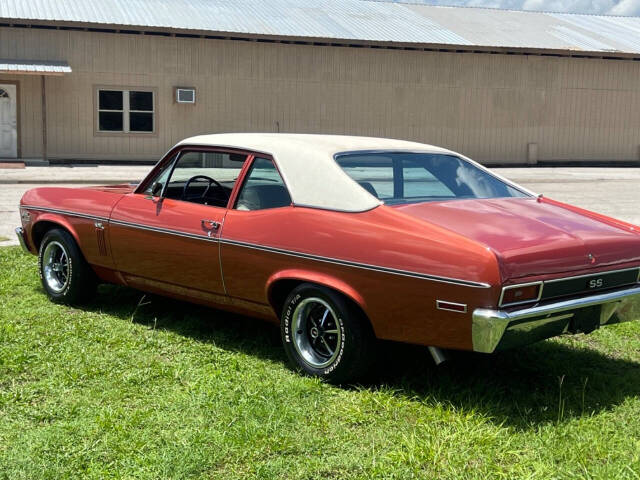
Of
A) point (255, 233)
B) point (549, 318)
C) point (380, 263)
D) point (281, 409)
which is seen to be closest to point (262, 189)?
point (255, 233)

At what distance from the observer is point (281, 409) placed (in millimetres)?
4438

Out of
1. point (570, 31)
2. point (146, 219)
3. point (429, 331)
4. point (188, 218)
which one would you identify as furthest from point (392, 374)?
point (570, 31)

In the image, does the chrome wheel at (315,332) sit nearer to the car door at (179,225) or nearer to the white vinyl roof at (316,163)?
the white vinyl roof at (316,163)

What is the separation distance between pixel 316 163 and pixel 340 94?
24157mm

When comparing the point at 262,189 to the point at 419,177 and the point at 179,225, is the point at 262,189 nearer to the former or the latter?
the point at 179,225

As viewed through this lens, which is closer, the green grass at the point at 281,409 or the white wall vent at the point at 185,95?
the green grass at the point at 281,409

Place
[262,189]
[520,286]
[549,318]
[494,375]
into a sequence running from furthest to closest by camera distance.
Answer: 1. [262,189]
2. [494,375]
3. [549,318]
4. [520,286]

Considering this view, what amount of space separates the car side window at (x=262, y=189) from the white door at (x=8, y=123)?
22.1 metres

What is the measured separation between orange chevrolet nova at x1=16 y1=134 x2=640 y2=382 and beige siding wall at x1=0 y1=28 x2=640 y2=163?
68.6ft

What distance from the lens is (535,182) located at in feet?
75.5

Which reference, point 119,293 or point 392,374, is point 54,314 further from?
point 392,374

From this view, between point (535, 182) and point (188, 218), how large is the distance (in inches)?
735

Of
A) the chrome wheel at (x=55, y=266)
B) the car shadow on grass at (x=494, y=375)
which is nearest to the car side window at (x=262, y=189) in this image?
the car shadow on grass at (x=494, y=375)

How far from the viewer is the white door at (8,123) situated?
25.4 metres
